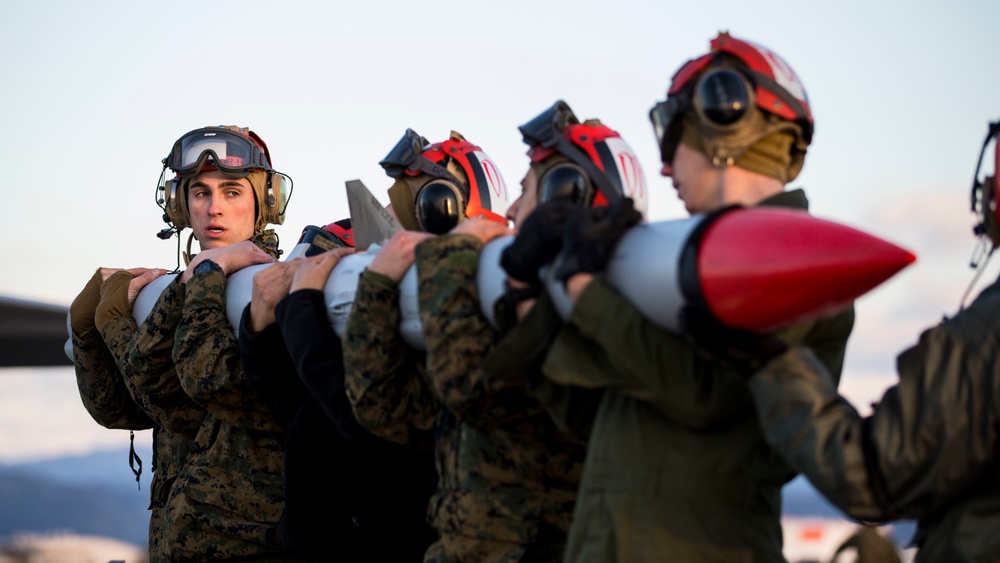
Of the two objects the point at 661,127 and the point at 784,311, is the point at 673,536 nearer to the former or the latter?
the point at 784,311

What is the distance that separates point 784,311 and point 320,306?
2473 mm

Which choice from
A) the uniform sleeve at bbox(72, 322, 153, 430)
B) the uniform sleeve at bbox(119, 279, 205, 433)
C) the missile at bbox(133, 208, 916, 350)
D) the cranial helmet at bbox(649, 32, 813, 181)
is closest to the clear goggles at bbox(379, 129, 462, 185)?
the uniform sleeve at bbox(119, 279, 205, 433)

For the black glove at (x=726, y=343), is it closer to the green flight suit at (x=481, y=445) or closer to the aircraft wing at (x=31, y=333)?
the green flight suit at (x=481, y=445)

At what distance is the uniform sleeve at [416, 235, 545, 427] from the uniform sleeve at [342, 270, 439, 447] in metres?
0.42

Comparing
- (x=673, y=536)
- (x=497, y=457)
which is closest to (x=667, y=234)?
(x=673, y=536)

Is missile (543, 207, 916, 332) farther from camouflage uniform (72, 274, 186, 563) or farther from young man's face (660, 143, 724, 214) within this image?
camouflage uniform (72, 274, 186, 563)

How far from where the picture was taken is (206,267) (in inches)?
248

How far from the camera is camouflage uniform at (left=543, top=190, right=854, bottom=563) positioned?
3.35m

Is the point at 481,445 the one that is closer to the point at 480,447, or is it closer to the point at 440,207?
the point at 480,447

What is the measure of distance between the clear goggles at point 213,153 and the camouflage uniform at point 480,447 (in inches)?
138

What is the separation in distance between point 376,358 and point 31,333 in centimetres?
825

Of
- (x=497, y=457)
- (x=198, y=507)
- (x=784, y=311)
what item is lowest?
(x=198, y=507)

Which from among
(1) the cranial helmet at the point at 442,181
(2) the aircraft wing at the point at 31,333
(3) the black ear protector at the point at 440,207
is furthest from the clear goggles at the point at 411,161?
(2) the aircraft wing at the point at 31,333

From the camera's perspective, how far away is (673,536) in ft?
11.4
